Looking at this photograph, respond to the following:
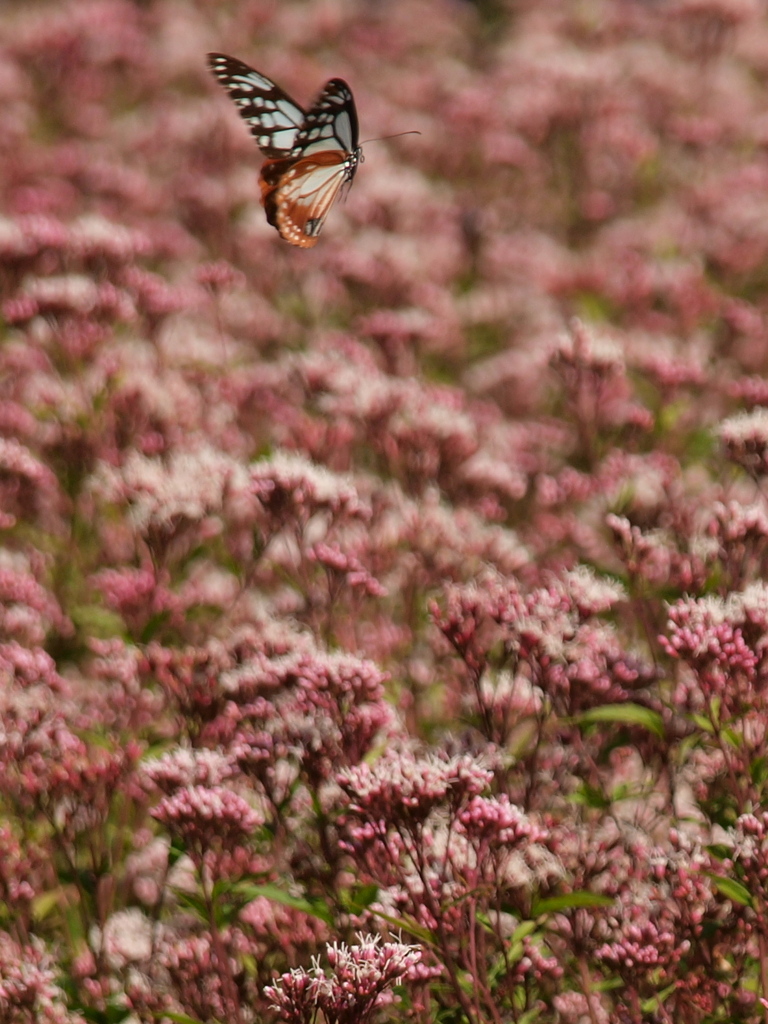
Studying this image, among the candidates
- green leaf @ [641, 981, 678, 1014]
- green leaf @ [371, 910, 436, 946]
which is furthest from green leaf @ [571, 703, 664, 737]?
green leaf @ [371, 910, 436, 946]

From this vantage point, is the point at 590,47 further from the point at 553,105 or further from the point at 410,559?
the point at 410,559

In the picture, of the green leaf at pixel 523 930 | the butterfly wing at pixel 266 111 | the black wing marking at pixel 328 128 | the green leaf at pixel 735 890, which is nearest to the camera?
the green leaf at pixel 735 890

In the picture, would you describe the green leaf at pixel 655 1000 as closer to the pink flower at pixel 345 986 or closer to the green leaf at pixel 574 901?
the green leaf at pixel 574 901

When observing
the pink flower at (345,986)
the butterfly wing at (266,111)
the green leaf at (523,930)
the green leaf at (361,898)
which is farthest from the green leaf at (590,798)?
the butterfly wing at (266,111)

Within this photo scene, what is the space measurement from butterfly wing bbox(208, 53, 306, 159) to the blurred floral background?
138cm

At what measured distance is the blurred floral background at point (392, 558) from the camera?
4.03 meters

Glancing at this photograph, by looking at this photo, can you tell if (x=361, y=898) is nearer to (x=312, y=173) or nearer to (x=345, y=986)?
(x=345, y=986)

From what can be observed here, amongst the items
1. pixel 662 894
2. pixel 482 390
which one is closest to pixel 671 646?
pixel 662 894

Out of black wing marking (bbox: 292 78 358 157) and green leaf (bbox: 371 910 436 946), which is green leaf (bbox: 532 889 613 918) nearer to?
green leaf (bbox: 371 910 436 946)

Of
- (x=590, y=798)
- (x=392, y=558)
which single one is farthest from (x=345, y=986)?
(x=392, y=558)

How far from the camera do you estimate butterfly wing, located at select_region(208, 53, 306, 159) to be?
6.64 m

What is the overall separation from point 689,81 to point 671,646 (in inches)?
465

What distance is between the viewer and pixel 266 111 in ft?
22.0

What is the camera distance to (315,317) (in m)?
10.3
